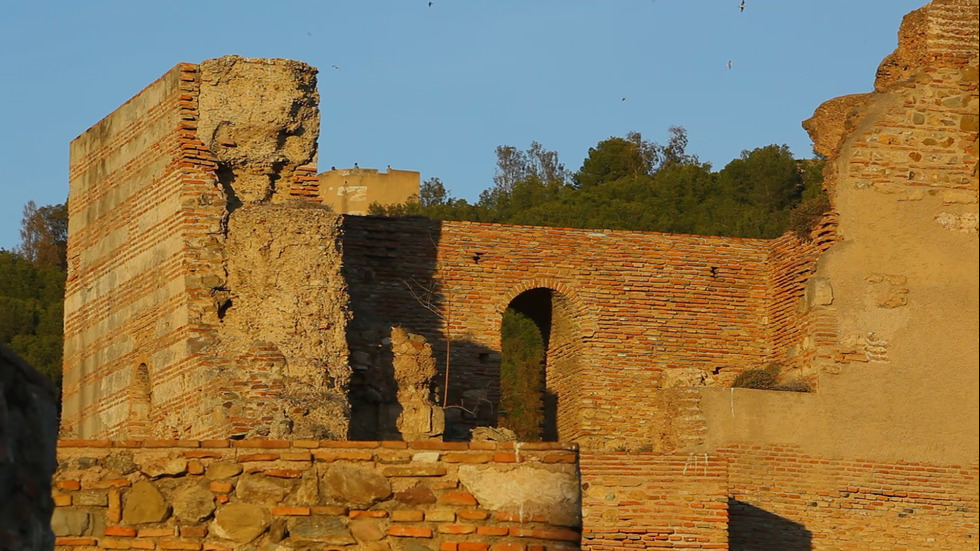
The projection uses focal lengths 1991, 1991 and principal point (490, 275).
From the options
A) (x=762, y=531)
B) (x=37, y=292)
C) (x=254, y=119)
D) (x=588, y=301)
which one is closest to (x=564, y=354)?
(x=588, y=301)

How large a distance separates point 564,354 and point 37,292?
1810 cm

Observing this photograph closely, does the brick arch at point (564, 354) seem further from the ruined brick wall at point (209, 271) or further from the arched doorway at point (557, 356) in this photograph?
the ruined brick wall at point (209, 271)

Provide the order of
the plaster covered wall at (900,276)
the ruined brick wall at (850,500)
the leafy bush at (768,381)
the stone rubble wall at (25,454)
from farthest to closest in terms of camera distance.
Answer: the leafy bush at (768,381) → the plaster covered wall at (900,276) → the ruined brick wall at (850,500) → the stone rubble wall at (25,454)

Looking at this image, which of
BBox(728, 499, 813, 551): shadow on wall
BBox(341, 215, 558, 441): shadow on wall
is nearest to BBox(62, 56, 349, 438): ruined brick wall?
BBox(341, 215, 558, 441): shadow on wall

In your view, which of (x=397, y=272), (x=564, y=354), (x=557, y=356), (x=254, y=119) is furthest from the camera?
(x=557, y=356)

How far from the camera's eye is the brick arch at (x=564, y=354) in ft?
59.2

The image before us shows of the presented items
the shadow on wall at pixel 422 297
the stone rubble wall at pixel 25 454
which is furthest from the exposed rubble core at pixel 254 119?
the stone rubble wall at pixel 25 454

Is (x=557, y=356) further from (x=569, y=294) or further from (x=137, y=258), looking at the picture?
(x=137, y=258)

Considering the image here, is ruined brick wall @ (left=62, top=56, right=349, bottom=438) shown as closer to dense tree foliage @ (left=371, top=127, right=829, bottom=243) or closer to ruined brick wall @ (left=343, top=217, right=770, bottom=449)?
ruined brick wall @ (left=343, top=217, right=770, bottom=449)

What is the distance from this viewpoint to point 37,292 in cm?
3441

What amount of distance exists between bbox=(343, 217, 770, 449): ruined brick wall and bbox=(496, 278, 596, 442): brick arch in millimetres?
18

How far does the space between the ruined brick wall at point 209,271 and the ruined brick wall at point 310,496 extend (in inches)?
233

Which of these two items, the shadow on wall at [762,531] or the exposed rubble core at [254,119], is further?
the shadow on wall at [762,531]

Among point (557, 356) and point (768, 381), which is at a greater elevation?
point (557, 356)
